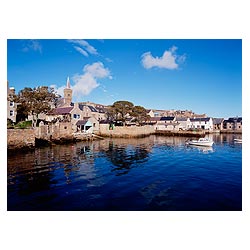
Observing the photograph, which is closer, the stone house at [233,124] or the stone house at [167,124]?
the stone house at [167,124]

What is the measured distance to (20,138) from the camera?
44.3ft

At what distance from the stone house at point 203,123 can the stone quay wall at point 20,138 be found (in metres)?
36.2

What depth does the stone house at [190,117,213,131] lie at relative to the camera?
43156mm

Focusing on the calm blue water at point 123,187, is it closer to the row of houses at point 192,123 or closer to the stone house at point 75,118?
the stone house at point 75,118

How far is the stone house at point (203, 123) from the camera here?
43156 mm

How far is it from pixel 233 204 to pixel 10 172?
7.88m

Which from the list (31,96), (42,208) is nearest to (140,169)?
(42,208)

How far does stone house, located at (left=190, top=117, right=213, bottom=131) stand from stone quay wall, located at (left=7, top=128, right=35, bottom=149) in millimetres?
36225

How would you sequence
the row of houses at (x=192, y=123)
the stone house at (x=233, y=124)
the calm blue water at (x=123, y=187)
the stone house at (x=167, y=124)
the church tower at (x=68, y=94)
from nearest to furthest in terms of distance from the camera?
1. the calm blue water at (x=123, y=187)
2. the church tower at (x=68, y=94)
3. the stone house at (x=167, y=124)
4. the row of houses at (x=192, y=123)
5. the stone house at (x=233, y=124)

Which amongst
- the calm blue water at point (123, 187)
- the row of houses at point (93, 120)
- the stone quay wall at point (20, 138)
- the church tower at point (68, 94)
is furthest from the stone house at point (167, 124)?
the calm blue water at point (123, 187)

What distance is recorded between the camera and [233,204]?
5082 mm

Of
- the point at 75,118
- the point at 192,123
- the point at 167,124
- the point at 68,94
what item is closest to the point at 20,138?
the point at 75,118

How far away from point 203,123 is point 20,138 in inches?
1507

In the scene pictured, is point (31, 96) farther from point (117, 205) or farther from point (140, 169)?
point (117, 205)
